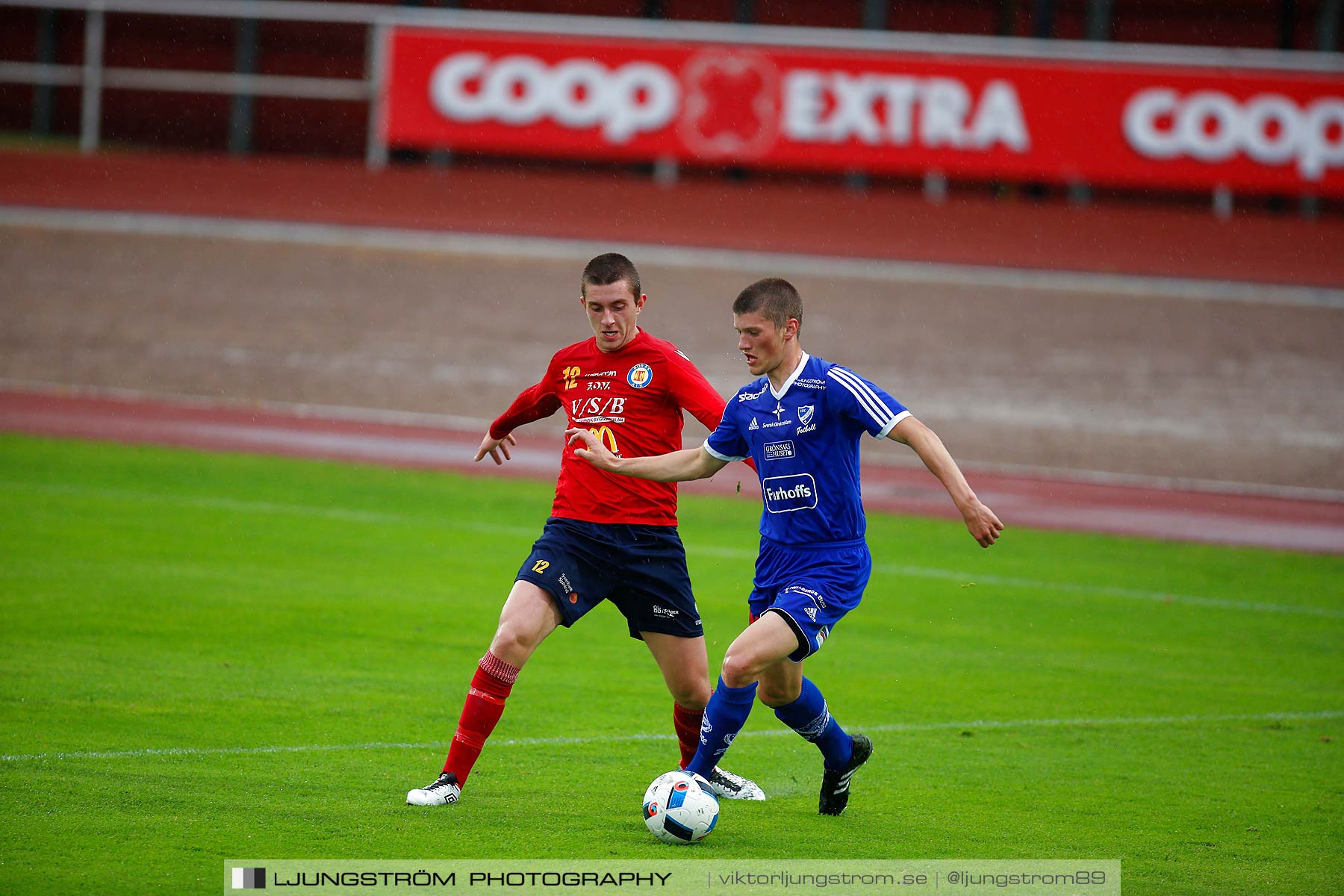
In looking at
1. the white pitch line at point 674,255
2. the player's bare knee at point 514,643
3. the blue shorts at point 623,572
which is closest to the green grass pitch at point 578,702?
the player's bare knee at point 514,643

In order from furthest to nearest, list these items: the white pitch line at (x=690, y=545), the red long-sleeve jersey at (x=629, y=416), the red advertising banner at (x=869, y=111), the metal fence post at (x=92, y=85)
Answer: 1. the metal fence post at (x=92, y=85)
2. the red advertising banner at (x=869, y=111)
3. the white pitch line at (x=690, y=545)
4. the red long-sleeve jersey at (x=629, y=416)

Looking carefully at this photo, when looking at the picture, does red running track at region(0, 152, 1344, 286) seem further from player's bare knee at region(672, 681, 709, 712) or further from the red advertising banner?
player's bare knee at region(672, 681, 709, 712)

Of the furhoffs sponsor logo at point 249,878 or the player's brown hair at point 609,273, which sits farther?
the player's brown hair at point 609,273

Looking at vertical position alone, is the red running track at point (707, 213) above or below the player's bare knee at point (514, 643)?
above

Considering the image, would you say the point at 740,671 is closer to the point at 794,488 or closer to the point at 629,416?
the point at 794,488

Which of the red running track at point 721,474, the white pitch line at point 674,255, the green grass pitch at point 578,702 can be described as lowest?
the red running track at point 721,474

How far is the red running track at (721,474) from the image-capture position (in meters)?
15.8

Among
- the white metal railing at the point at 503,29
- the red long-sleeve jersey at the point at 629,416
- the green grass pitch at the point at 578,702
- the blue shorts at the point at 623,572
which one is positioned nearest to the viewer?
the green grass pitch at the point at 578,702

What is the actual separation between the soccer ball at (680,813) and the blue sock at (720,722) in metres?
0.26

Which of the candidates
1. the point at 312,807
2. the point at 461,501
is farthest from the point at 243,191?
the point at 312,807

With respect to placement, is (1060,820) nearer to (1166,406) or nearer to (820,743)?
(820,743)

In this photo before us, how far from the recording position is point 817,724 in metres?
6.45

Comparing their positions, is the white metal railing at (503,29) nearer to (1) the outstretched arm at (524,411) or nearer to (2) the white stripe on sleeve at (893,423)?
(1) the outstretched arm at (524,411)

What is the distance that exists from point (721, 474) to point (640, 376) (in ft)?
37.6
